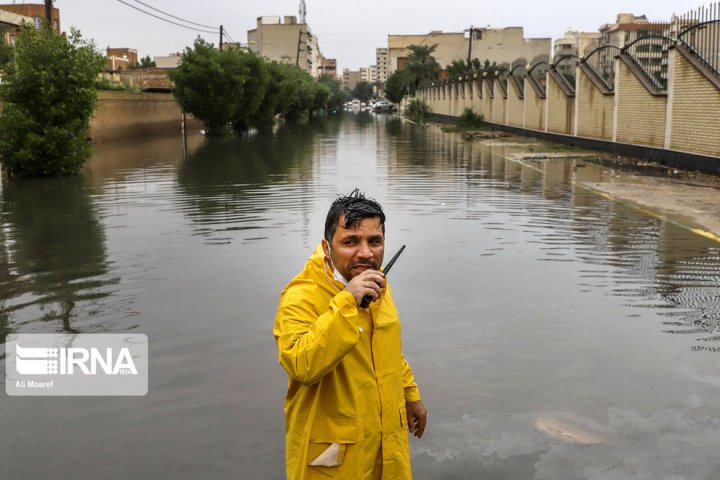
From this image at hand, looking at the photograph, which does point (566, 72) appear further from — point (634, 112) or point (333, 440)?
point (333, 440)

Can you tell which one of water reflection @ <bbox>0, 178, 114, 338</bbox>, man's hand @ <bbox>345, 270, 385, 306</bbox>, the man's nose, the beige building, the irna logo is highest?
the beige building

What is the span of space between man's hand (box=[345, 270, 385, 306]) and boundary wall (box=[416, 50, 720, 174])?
747 inches

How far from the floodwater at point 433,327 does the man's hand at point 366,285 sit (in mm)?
2070

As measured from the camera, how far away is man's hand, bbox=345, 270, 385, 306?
2596mm

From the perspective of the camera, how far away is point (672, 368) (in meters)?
5.91

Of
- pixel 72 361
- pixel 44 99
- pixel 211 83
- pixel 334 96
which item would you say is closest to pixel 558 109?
pixel 211 83

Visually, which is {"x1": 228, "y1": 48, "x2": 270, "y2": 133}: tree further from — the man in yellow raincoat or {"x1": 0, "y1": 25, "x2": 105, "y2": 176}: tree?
the man in yellow raincoat

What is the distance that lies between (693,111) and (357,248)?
2093 cm

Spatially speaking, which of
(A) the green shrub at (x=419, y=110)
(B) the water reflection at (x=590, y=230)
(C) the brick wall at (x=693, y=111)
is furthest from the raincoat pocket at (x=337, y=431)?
(A) the green shrub at (x=419, y=110)

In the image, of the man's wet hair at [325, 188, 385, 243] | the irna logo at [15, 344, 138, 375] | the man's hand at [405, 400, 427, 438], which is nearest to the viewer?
the man's wet hair at [325, 188, 385, 243]

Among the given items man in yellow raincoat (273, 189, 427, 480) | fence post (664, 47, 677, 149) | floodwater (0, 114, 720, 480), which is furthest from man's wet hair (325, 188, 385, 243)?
fence post (664, 47, 677, 149)

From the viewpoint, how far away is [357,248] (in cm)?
286

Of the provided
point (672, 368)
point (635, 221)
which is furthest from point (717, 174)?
point (672, 368)

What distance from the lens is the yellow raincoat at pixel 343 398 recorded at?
2.75 metres
